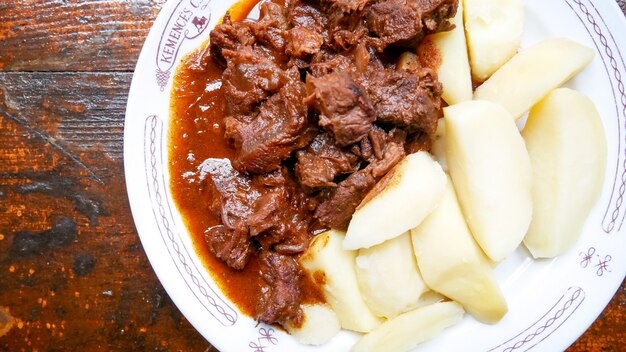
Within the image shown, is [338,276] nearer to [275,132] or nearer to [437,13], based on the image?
[275,132]

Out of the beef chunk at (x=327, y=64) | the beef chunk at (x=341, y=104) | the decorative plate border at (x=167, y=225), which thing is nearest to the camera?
the beef chunk at (x=341, y=104)

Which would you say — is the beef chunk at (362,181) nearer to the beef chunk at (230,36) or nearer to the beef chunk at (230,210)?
the beef chunk at (230,210)

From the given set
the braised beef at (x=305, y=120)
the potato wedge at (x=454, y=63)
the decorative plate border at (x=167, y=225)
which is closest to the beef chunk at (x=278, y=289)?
the braised beef at (x=305, y=120)

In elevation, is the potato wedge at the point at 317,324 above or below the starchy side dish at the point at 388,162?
below

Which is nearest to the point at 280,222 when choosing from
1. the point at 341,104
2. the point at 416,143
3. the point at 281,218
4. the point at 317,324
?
the point at 281,218

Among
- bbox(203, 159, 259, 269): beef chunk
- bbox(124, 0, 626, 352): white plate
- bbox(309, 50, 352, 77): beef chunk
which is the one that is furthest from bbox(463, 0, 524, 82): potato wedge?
bbox(203, 159, 259, 269): beef chunk

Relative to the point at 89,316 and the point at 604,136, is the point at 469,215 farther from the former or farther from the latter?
the point at 89,316
